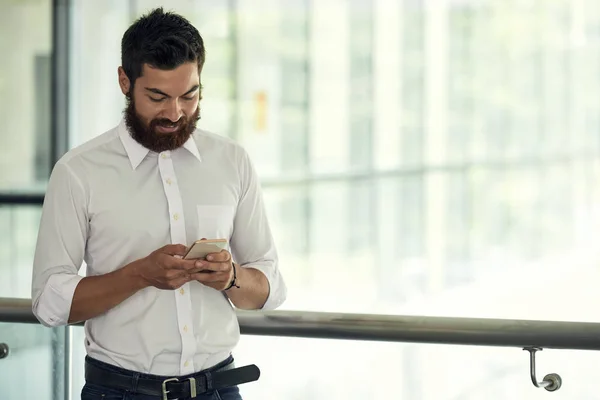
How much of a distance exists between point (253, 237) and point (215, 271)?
11.0 inches

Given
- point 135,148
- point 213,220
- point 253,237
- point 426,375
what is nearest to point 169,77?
point 135,148

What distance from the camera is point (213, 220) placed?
7.34 ft

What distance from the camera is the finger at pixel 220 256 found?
2.03 m

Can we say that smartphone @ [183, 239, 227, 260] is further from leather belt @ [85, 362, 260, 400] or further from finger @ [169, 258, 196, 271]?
leather belt @ [85, 362, 260, 400]

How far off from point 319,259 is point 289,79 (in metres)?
1.33

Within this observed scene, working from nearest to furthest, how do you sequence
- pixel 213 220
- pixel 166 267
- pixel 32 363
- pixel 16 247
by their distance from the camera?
1. pixel 166 267
2. pixel 213 220
3. pixel 32 363
4. pixel 16 247

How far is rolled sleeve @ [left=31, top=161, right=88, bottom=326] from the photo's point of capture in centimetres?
211

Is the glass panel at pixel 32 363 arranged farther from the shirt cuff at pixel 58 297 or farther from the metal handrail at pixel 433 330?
the shirt cuff at pixel 58 297

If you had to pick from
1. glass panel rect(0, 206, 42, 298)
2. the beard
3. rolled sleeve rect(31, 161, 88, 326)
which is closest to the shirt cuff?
rolled sleeve rect(31, 161, 88, 326)

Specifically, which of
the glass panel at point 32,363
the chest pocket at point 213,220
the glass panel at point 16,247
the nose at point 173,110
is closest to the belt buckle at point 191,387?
the chest pocket at point 213,220

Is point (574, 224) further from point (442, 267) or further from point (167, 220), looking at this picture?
point (167, 220)

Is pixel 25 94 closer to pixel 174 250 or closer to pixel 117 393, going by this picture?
pixel 117 393

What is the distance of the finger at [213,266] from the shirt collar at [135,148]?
1.19ft

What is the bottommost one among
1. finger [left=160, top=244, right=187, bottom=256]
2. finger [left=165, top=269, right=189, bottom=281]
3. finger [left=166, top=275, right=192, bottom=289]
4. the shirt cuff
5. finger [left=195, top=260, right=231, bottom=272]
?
the shirt cuff
